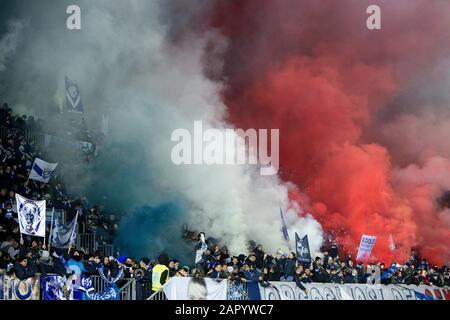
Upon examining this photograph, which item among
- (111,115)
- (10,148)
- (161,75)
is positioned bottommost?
(10,148)

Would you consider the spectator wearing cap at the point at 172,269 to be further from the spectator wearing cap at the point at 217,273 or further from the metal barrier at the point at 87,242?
the metal barrier at the point at 87,242

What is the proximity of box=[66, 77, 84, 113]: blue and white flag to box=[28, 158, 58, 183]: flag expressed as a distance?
336 cm

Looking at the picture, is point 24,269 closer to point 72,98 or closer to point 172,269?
point 172,269

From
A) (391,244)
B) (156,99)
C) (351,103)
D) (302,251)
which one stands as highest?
(351,103)

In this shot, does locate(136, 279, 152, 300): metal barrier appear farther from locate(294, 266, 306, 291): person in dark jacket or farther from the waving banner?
locate(294, 266, 306, 291): person in dark jacket

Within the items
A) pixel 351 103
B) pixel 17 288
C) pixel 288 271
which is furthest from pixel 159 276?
pixel 351 103

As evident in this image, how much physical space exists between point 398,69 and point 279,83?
14.2 ft

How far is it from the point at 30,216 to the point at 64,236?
5.18 feet

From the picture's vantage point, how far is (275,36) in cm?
2572

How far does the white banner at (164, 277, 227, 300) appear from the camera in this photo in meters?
13.9

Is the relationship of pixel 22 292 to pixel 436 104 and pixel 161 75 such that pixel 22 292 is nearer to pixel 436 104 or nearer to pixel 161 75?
pixel 161 75

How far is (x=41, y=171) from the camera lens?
17.9m

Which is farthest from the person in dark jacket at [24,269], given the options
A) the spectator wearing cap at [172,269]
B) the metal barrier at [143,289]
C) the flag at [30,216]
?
the spectator wearing cap at [172,269]
